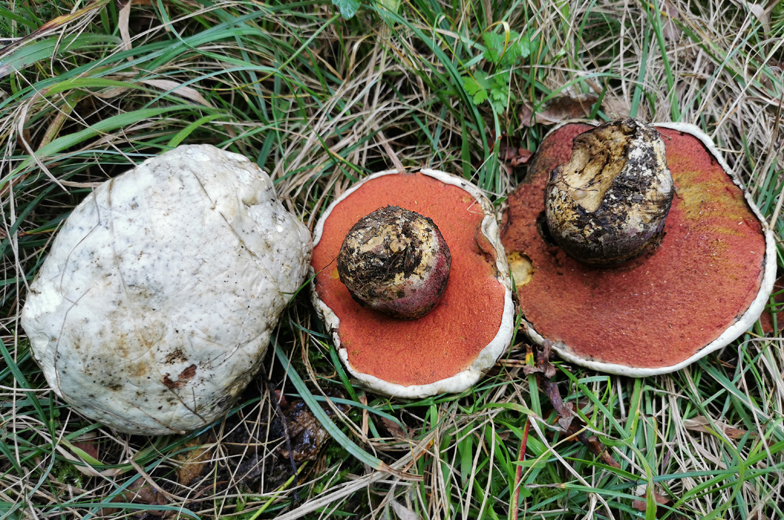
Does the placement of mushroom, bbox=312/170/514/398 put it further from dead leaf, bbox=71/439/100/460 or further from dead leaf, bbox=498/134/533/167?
dead leaf, bbox=71/439/100/460

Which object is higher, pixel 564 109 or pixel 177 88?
→ pixel 177 88

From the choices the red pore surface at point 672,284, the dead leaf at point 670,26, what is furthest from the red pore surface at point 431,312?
the dead leaf at point 670,26

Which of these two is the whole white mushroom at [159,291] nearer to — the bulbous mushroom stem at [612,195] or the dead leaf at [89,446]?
the dead leaf at [89,446]

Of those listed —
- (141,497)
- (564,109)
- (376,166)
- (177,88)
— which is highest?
(177,88)

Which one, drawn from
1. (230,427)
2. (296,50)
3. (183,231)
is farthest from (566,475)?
(296,50)

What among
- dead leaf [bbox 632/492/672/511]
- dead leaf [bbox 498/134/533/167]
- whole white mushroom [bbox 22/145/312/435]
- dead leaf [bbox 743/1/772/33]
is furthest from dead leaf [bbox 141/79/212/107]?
dead leaf [bbox 743/1/772/33]

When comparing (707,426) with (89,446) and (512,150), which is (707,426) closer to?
(512,150)

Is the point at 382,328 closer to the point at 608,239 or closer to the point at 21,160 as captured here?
the point at 608,239

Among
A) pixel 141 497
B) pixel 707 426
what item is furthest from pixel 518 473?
pixel 141 497
